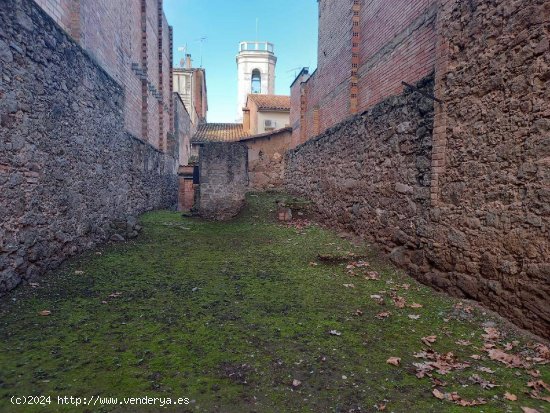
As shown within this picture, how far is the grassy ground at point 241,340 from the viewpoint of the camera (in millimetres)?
2748

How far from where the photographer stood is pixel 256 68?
1683 inches

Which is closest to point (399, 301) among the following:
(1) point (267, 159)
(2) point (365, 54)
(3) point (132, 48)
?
(2) point (365, 54)

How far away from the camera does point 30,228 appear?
5.01 metres

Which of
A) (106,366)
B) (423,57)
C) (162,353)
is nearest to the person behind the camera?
(106,366)

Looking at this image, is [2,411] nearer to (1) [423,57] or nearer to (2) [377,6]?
(1) [423,57]

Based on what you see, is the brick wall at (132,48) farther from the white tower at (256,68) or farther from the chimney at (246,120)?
the white tower at (256,68)

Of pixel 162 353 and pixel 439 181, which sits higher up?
pixel 439 181

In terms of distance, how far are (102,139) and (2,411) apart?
648 centimetres

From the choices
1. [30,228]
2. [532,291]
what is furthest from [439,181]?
[30,228]

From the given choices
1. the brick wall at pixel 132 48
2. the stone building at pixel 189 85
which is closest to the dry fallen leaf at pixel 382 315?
the brick wall at pixel 132 48

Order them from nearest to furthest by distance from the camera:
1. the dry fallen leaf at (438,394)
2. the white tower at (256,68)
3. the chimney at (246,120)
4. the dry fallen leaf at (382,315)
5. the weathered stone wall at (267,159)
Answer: the dry fallen leaf at (438,394), the dry fallen leaf at (382,315), the weathered stone wall at (267,159), the chimney at (246,120), the white tower at (256,68)

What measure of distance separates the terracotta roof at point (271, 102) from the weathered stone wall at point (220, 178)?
14.9 metres

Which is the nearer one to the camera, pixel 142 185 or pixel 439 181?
pixel 439 181

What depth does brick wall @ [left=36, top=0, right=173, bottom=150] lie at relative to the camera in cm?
743
